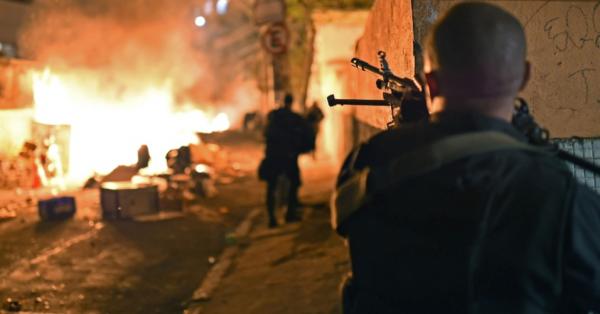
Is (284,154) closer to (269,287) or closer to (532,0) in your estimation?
(269,287)

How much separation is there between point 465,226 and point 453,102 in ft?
1.33

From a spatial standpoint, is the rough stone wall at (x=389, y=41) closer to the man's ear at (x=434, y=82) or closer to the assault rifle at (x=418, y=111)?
the assault rifle at (x=418, y=111)

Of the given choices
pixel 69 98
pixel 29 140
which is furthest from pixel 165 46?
pixel 29 140

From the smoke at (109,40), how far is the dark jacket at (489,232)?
609 inches

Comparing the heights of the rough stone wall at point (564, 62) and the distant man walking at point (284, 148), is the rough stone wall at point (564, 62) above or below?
above

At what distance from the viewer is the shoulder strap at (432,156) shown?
1880 mm

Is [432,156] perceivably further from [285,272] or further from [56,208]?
[56,208]

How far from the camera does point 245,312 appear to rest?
19.8 ft

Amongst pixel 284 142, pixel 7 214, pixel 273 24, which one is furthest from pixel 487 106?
pixel 273 24

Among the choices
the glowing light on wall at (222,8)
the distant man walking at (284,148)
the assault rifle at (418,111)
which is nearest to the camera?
the assault rifle at (418,111)

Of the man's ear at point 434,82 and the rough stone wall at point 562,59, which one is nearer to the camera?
the man's ear at point 434,82

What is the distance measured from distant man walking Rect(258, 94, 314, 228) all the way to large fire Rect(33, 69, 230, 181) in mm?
3545

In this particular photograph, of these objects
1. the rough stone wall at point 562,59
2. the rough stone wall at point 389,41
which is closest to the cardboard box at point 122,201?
the rough stone wall at point 389,41

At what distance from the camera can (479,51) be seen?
194 cm
